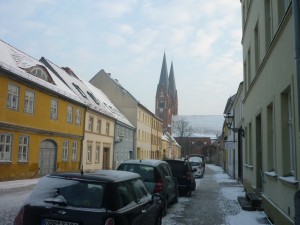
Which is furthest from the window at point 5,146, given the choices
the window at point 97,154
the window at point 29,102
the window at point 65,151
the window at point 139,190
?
the window at point 139,190

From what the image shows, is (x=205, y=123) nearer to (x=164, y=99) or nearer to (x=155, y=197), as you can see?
(x=164, y=99)

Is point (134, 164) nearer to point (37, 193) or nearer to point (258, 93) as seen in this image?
point (258, 93)

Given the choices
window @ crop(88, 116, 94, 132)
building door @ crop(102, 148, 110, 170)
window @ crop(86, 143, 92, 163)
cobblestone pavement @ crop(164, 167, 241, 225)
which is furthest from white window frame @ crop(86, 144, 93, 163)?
cobblestone pavement @ crop(164, 167, 241, 225)

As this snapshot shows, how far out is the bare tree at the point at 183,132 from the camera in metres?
113

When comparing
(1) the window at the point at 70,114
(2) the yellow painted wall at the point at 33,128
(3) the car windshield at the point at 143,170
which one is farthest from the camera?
(1) the window at the point at 70,114

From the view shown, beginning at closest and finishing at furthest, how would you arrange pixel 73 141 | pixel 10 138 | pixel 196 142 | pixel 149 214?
pixel 149 214, pixel 10 138, pixel 73 141, pixel 196 142

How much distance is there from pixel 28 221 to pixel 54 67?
3061 centimetres

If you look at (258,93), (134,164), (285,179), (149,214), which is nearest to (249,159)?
(258,93)

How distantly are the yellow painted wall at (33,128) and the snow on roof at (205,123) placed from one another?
320 ft

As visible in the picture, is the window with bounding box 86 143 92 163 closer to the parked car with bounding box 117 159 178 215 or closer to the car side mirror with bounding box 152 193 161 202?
the parked car with bounding box 117 159 178 215

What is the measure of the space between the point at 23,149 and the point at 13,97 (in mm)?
3427

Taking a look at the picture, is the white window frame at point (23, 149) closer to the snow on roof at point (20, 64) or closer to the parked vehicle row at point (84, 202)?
the snow on roof at point (20, 64)

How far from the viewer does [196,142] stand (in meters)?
120

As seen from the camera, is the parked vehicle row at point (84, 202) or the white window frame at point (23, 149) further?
the white window frame at point (23, 149)
